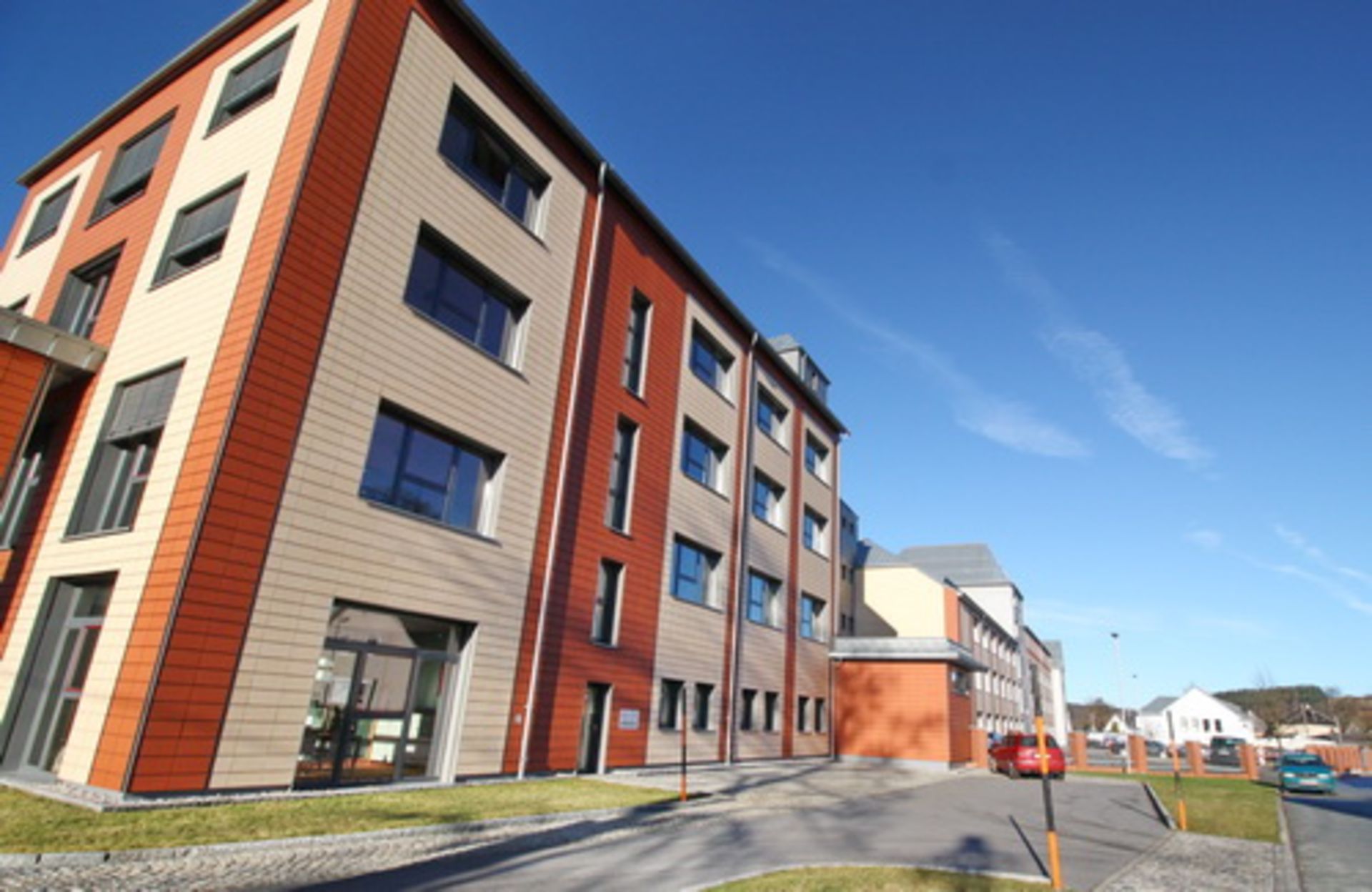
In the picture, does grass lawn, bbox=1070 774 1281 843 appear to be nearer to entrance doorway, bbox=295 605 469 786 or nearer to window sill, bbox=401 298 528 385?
entrance doorway, bbox=295 605 469 786

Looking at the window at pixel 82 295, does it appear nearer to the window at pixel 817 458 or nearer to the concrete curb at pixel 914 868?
the concrete curb at pixel 914 868

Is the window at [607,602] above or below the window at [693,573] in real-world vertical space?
below

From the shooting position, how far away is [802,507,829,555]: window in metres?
30.8

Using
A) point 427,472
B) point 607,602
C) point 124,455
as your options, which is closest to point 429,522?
point 427,472

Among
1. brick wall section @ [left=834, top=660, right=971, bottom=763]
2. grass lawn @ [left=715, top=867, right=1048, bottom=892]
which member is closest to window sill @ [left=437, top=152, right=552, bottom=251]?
grass lawn @ [left=715, top=867, right=1048, bottom=892]

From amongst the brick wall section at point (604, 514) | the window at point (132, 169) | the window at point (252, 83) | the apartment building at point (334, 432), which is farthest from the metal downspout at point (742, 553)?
the window at point (132, 169)

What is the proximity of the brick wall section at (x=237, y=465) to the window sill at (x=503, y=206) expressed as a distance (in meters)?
1.82

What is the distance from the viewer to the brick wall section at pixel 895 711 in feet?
90.3

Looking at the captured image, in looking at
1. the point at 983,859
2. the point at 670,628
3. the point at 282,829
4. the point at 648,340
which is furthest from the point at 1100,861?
the point at 648,340

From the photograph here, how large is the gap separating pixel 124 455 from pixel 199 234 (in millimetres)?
4104

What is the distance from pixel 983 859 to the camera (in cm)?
923

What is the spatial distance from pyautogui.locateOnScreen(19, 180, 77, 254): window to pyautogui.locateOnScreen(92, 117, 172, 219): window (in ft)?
7.02

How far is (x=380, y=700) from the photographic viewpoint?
39.7ft

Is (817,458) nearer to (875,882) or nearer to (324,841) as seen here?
(875,882)
